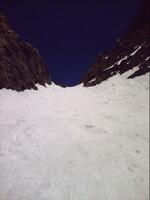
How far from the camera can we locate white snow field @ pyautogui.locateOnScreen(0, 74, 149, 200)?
22.8ft

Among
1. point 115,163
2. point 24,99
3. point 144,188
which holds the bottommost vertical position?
point 144,188

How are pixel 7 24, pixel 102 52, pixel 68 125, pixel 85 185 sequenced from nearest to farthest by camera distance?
pixel 85 185 → pixel 68 125 → pixel 7 24 → pixel 102 52

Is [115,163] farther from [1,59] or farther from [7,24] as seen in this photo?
[7,24]

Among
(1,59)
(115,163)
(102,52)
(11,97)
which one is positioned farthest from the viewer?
(102,52)

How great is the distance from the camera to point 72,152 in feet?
29.8

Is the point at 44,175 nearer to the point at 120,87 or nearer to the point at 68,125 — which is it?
the point at 68,125

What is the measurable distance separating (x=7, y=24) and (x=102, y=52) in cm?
2840

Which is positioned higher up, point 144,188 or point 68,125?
point 68,125

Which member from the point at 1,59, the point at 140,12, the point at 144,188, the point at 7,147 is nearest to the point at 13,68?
the point at 1,59

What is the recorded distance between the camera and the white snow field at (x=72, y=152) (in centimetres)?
696

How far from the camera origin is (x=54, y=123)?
484 inches

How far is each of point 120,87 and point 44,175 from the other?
54.4 feet

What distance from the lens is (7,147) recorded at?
359 inches

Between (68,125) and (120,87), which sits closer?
(68,125)
